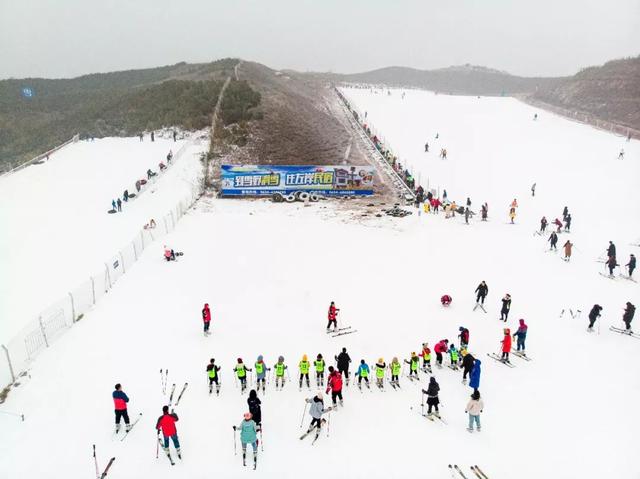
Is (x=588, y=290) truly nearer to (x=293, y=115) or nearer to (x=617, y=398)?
(x=617, y=398)

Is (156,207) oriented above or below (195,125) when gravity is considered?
below

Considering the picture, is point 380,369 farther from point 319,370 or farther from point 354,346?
point 354,346

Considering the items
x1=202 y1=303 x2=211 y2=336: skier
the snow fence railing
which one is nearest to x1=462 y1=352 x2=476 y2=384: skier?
x1=202 y1=303 x2=211 y2=336: skier

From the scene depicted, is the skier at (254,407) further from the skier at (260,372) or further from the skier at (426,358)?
the skier at (426,358)

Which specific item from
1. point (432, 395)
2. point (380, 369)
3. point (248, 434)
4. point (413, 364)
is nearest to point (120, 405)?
point (248, 434)

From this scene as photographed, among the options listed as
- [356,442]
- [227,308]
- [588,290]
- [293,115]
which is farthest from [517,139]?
[356,442]

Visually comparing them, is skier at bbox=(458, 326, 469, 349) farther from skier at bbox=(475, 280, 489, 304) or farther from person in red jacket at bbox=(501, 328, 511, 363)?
skier at bbox=(475, 280, 489, 304)
